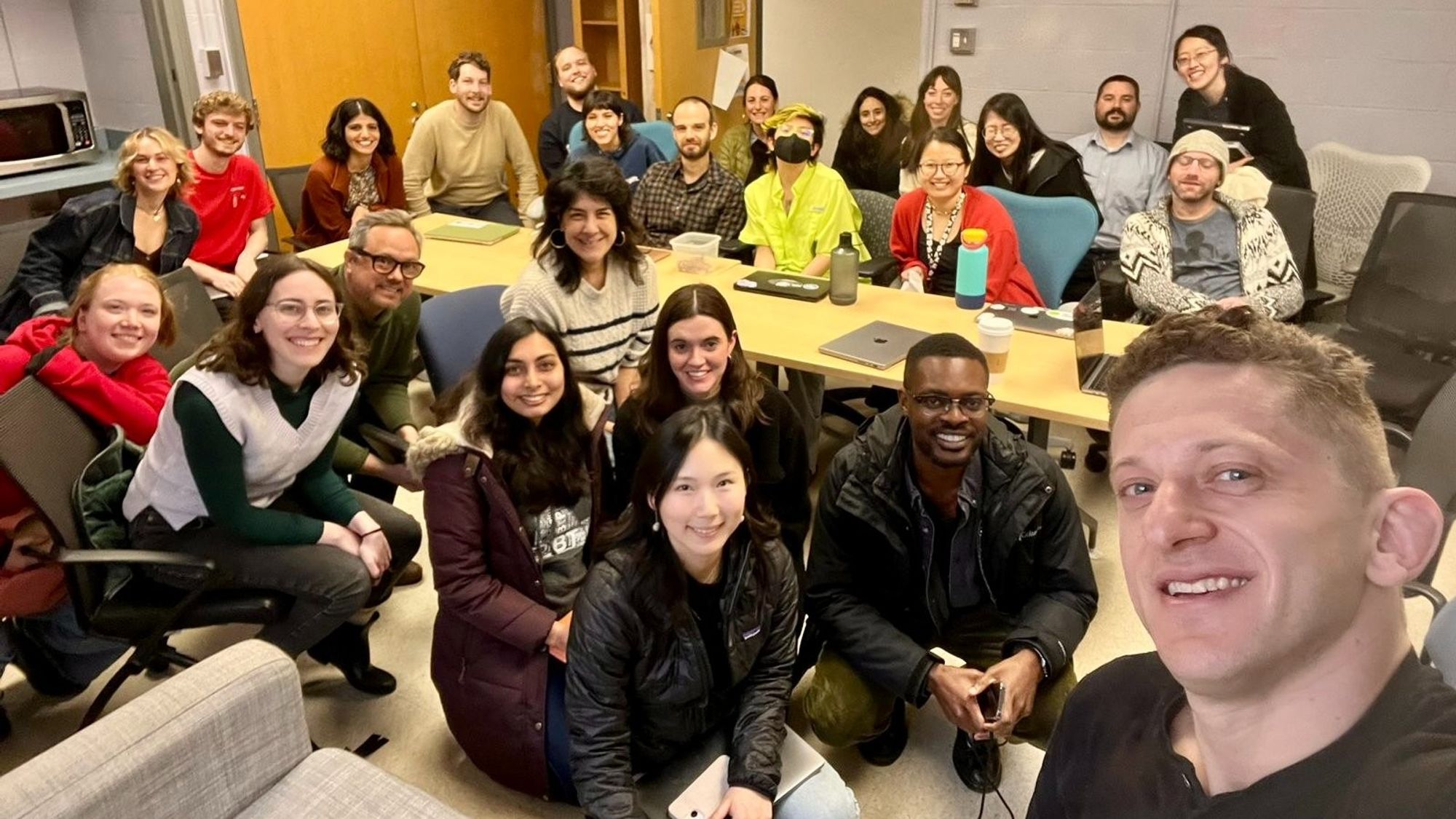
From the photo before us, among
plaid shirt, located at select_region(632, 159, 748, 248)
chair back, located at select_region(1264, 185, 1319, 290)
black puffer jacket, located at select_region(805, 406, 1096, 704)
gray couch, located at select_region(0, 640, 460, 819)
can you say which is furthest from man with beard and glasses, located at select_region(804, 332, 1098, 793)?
plaid shirt, located at select_region(632, 159, 748, 248)

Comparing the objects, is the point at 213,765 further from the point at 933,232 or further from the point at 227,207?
the point at 227,207

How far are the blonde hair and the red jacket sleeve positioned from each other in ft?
3.64

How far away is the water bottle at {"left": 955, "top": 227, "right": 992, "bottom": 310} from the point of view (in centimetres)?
311

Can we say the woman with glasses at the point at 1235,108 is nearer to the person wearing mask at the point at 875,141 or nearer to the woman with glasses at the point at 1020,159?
the woman with glasses at the point at 1020,159

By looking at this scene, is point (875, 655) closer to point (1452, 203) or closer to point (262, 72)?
point (1452, 203)

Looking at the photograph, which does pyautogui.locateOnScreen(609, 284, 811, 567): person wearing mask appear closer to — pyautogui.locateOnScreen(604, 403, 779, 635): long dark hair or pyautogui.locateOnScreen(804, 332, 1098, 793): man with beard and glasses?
pyautogui.locateOnScreen(804, 332, 1098, 793): man with beard and glasses

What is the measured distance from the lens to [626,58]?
19.3 ft

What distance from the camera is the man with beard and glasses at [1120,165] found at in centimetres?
431

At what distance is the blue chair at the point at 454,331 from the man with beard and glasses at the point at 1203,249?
6.68ft

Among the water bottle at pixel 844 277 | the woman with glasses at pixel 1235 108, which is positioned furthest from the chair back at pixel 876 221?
the woman with glasses at pixel 1235 108

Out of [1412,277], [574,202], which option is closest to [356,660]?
[574,202]

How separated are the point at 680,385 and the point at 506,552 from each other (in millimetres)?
562

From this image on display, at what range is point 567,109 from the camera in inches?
208

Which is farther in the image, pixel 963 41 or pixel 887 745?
pixel 963 41
